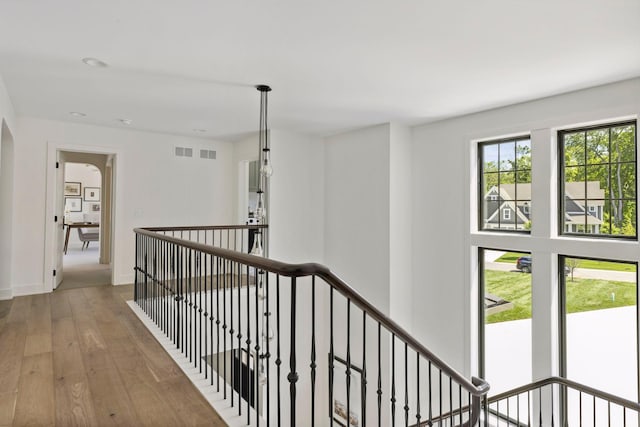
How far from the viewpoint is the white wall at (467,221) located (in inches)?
153

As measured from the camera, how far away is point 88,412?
7.27ft

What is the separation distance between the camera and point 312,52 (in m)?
3.08

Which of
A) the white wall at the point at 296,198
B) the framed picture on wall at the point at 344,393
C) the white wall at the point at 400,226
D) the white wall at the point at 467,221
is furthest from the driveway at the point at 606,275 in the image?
the white wall at the point at 296,198

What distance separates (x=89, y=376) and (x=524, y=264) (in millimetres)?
4495

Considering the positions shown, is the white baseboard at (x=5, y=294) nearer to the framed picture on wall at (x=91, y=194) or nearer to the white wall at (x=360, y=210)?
the white wall at (x=360, y=210)

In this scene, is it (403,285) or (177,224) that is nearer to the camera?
(403,285)

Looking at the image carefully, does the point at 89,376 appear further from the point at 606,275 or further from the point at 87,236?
the point at 87,236

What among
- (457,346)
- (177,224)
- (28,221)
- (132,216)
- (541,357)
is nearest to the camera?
(541,357)

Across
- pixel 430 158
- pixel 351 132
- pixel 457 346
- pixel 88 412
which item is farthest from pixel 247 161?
pixel 88 412

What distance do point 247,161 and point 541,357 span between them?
5210 millimetres

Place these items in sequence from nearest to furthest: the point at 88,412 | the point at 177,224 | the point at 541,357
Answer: the point at 88,412
the point at 541,357
the point at 177,224

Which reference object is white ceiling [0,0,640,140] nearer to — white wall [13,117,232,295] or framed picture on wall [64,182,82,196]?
white wall [13,117,232,295]

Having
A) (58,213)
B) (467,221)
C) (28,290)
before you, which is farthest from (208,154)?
(467,221)

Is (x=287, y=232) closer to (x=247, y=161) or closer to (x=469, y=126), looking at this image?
(x=247, y=161)
